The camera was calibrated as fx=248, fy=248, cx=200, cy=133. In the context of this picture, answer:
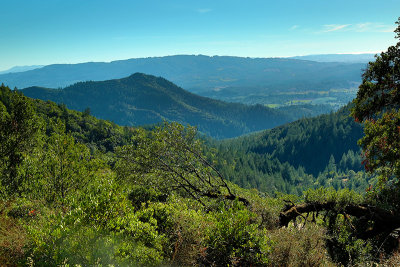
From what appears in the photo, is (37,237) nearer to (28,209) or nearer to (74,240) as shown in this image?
(74,240)

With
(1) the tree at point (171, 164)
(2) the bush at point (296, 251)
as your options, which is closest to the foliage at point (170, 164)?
(1) the tree at point (171, 164)

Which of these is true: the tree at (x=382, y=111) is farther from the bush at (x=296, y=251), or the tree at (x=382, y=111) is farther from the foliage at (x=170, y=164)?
the foliage at (x=170, y=164)

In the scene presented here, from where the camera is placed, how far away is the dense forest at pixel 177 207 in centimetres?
555

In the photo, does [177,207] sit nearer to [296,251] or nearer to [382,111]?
[296,251]

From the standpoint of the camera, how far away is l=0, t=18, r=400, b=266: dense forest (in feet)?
18.2

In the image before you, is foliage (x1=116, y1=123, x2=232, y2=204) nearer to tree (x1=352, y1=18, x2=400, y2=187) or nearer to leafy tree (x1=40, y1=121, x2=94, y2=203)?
leafy tree (x1=40, y1=121, x2=94, y2=203)

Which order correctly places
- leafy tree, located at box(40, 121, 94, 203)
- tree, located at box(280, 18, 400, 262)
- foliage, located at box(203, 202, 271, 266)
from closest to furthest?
1. foliage, located at box(203, 202, 271, 266)
2. tree, located at box(280, 18, 400, 262)
3. leafy tree, located at box(40, 121, 94, 203)

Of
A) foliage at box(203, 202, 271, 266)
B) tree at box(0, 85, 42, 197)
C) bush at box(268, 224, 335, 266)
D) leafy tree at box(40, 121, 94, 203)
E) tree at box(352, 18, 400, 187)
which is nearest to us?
foliage at box(203, 202, 271, 266)

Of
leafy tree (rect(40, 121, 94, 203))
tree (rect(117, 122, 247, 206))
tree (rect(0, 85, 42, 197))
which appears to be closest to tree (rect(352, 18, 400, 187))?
tree (rect(117, 122, 247, 206))

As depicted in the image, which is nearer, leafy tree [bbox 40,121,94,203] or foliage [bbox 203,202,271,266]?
foliage [bbox 203,202,271,266]

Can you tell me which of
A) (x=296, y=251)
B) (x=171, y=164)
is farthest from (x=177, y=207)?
(x=171, y=164)

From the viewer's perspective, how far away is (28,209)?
28.2ft

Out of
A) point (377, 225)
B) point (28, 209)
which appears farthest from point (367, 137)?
point (28, 209)

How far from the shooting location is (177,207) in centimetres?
854
